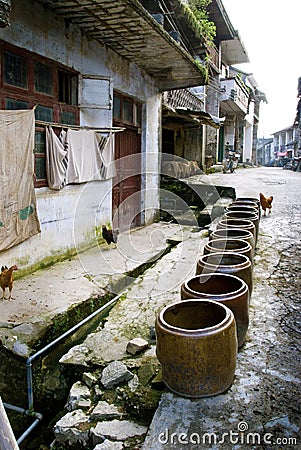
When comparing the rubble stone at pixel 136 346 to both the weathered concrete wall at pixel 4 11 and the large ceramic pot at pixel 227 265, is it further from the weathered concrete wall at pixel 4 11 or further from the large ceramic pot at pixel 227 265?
the weathered concrete wall at pixel 4 11

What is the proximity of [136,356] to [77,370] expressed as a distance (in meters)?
0.52

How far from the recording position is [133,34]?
5.91 m

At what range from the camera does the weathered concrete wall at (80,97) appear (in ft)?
15.8

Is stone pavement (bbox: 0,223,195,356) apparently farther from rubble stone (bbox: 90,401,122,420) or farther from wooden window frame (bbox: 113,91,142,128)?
A: wooden window frame (bbox: 113,91,142,128)

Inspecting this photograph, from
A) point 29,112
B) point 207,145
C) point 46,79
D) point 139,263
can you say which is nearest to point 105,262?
point 139,263

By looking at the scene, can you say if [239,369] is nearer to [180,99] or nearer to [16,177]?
[16,177]

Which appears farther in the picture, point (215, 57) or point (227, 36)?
point (215, 57)

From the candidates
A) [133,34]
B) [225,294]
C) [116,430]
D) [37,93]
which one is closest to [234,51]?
[133,34]

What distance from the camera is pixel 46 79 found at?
5328 millimetres

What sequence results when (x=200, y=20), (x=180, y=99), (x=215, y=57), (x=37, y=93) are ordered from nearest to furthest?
1. (x=37, y=93)
2. (x=180, y=99)
3. (x=200, y=20)
4. (x=215, y=57)

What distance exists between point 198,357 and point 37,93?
438 cm

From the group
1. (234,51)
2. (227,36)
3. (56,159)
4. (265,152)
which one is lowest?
(56,159)

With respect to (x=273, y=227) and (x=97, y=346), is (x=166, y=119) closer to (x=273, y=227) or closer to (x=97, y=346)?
(x=273, y=227)

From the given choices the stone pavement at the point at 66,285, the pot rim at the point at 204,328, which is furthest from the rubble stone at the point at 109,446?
the stone pavement at the point at 66,285
